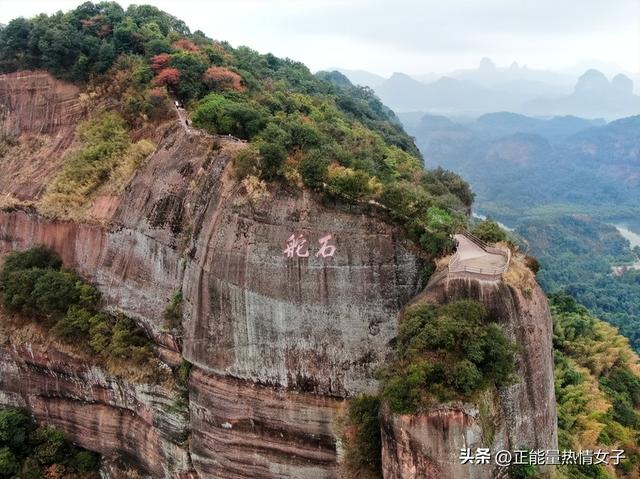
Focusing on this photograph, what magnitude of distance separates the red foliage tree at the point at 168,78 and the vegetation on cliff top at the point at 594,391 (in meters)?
16.9

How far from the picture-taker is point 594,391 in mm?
18219

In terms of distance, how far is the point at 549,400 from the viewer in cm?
1110

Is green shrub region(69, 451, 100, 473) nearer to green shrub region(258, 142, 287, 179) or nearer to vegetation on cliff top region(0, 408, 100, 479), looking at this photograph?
vegetation on cliff top region(0, 408, 100, 479)

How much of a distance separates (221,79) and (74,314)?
9431 millimetres

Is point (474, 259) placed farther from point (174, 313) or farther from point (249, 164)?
point (174, 313)

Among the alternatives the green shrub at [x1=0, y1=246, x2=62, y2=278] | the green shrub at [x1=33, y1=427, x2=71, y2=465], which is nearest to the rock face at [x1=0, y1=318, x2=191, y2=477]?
the green shrub at [x1=33, y1=427, x2=71, y2=465]

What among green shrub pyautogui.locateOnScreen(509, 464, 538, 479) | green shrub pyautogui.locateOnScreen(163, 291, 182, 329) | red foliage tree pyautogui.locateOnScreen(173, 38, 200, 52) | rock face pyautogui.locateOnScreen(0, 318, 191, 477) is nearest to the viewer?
green shrub pyautogui.locateOnScreen(509, 464, 538, 479)

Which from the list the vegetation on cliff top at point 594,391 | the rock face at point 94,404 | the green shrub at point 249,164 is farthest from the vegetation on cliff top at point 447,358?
the rock face at point 94,404

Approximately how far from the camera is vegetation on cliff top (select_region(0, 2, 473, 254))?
1151cm

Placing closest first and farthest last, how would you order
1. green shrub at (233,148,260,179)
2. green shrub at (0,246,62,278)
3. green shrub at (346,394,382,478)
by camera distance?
green shrub at (346,394,382,478) < green shrub at (233,148,260,179) < green shrub at (0,246,62,278)

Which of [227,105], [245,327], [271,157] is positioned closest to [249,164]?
[271,157]

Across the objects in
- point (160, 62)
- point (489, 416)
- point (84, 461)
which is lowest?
point (84, 461)

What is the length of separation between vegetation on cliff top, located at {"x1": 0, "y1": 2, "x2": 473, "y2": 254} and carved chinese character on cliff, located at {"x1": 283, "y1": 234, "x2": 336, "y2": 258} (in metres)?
1.17

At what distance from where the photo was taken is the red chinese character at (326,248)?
11359mm
